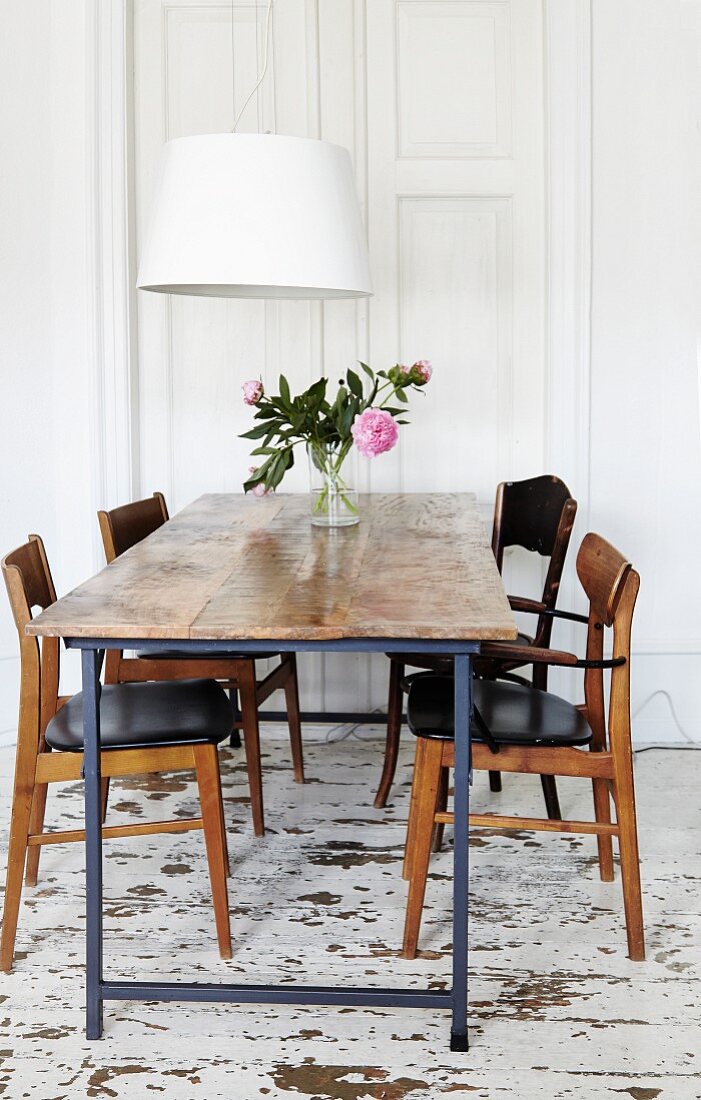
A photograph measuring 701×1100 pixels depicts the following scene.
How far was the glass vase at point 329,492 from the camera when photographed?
3213mm

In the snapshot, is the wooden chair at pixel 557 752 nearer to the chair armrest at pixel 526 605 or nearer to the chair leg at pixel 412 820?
the chair leg at pixel 412 820

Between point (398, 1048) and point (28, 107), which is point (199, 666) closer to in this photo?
point (398, 1048)

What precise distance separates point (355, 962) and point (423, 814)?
14.8 inches

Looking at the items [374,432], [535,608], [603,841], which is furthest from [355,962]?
[374,432]

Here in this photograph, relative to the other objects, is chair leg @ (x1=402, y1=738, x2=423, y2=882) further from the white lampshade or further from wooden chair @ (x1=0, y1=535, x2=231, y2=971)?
the white lampshade

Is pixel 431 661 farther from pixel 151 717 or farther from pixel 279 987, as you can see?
pixel 279 987

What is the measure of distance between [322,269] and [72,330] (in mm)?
1733

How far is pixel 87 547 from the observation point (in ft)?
13.3

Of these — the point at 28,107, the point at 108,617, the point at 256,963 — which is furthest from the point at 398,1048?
the point at 28,107

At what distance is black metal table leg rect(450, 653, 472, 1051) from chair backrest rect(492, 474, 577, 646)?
1.06m

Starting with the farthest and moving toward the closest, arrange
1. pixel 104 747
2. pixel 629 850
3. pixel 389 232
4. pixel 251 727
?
pixel 389 232
pixel 251 727
pixel 629 850
pixel 104 747

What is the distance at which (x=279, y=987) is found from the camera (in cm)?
225

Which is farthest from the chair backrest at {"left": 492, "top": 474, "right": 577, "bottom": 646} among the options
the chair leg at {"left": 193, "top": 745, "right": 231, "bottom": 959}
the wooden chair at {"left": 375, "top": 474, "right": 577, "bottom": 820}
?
the chair leg at {"left": 193, "top": 745, "right": 231, "bottom": 959}

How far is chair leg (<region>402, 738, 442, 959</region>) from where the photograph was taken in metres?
2.40
